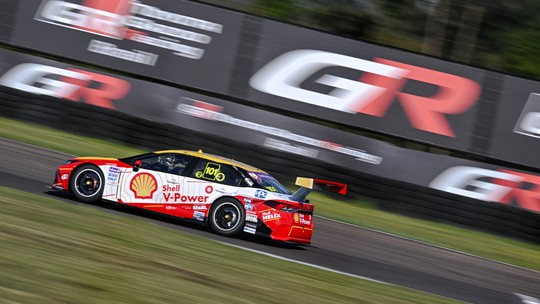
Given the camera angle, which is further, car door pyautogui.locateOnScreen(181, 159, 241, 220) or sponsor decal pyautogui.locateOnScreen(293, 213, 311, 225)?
car door pyautogui.locateOnScreen(181, 159, 241, 220)

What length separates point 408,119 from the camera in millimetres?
17953

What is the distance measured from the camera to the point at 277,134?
17.6 metres

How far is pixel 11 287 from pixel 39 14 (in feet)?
50.5

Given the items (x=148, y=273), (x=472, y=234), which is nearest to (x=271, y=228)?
(x=148, y=273)

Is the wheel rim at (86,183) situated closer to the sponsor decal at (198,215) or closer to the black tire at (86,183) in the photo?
the black tire at (86,183)

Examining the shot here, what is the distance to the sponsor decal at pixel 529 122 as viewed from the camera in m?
17.3

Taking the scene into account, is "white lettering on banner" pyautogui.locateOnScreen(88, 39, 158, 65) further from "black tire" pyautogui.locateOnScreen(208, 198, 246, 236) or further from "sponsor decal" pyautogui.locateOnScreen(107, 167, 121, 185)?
"black tire" pyautogui.locateOnScreen(208, 198, 246, 236)

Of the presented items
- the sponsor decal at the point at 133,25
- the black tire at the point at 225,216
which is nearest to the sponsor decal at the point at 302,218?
the black tire at the point at 225,216

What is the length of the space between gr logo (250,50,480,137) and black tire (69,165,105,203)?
27.3ft

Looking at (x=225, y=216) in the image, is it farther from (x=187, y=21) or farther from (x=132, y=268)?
(x=187, y=21)

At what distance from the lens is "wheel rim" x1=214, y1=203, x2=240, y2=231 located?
34.4 ft

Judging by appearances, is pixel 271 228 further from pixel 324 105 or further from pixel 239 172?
pixel 324 105

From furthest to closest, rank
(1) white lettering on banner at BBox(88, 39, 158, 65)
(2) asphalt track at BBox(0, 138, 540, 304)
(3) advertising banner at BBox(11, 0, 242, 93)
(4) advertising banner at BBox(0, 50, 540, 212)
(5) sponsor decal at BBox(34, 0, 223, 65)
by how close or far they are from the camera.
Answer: (1) white lettering on banner at BBox(88, 39, 158, 65) → (5) sponsor decal at BBox(34, 0, 223, 65) → (3) advertising banner at BBox(11, 0, 242, 93) → (4) advertising banner at BBox(0, 50, 540, 212) → (2) asphalt track at BBox(0, 138, 540, 304)

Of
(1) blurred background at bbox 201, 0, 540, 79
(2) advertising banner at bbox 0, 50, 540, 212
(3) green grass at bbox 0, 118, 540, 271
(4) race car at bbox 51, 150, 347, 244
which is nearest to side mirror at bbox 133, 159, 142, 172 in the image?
(4) race car at bbox 51, 150, 347, 244
